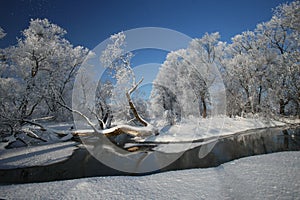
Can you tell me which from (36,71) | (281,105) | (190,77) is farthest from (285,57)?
(36,71)

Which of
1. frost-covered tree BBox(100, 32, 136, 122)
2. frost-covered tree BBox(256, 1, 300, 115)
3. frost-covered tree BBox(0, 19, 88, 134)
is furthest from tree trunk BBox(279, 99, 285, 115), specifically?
frost-covered tree BBox(0, 19, 88, 134)

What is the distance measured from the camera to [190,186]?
4668mm

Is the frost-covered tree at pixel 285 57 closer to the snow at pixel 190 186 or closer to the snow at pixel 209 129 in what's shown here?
the snow at pixel 209 129

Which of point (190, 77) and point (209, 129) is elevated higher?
point (190, 77)

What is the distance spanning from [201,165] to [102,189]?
3949 millimetres

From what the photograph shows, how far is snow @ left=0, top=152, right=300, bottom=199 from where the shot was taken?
415 centimetres

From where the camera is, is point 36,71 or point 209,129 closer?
point 209,129

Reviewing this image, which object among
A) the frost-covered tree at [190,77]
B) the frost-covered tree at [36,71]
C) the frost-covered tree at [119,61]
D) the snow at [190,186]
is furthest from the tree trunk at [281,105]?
the frost-covered tree at [36,71]

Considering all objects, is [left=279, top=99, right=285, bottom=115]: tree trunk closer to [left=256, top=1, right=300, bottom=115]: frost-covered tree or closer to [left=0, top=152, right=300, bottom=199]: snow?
[left=256, top=1, right=300, bottom=115]: frost-covered tree

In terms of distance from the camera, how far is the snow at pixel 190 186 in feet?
13.6

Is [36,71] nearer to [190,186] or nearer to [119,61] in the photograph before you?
[119,61]

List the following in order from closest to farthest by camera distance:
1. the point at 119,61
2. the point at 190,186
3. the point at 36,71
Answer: the point at 190,186 → the point at 119,61 → the point at 36,71

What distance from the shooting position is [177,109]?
79.7 ft

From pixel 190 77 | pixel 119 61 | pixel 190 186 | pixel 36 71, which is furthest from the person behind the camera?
pixel 190 77
